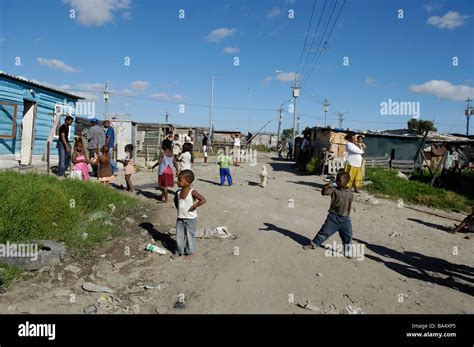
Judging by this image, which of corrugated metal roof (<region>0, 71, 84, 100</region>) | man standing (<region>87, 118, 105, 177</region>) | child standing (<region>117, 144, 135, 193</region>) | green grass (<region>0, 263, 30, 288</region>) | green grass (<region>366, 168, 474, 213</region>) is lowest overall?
green grass (<region>0, 263, 30, 288</region>)

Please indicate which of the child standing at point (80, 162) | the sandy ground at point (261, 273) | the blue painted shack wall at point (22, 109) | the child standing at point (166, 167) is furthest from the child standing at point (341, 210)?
the blue painted shack wall at point (22, 109)

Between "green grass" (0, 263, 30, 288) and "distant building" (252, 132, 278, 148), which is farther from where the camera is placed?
"distant building" (252, 132, 278, 148)

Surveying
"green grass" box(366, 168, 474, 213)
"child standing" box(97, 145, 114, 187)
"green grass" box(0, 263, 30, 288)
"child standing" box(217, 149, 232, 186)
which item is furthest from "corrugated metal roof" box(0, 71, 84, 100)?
"green grass" box(366, 168, 474, 213)

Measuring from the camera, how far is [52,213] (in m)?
5.60

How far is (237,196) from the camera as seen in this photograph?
9.84 m

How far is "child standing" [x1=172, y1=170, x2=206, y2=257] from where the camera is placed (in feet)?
17.3

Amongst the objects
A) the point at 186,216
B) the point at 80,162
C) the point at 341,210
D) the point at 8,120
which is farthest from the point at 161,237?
the point at 8,120

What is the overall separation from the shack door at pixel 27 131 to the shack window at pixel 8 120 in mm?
1130

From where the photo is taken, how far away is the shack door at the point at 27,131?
1255 cm

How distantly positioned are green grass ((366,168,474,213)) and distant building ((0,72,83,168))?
1186 cm

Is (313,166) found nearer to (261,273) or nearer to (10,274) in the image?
(261,273)

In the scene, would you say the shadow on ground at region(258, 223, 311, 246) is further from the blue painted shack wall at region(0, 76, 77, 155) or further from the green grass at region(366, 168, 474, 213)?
the blue painted shack wall at region(0, 76, 77, 155)

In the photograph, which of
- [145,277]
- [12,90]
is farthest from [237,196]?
[12,90]

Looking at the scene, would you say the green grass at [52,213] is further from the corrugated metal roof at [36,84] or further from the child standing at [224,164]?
the corrugated metal roof at [36,84]
